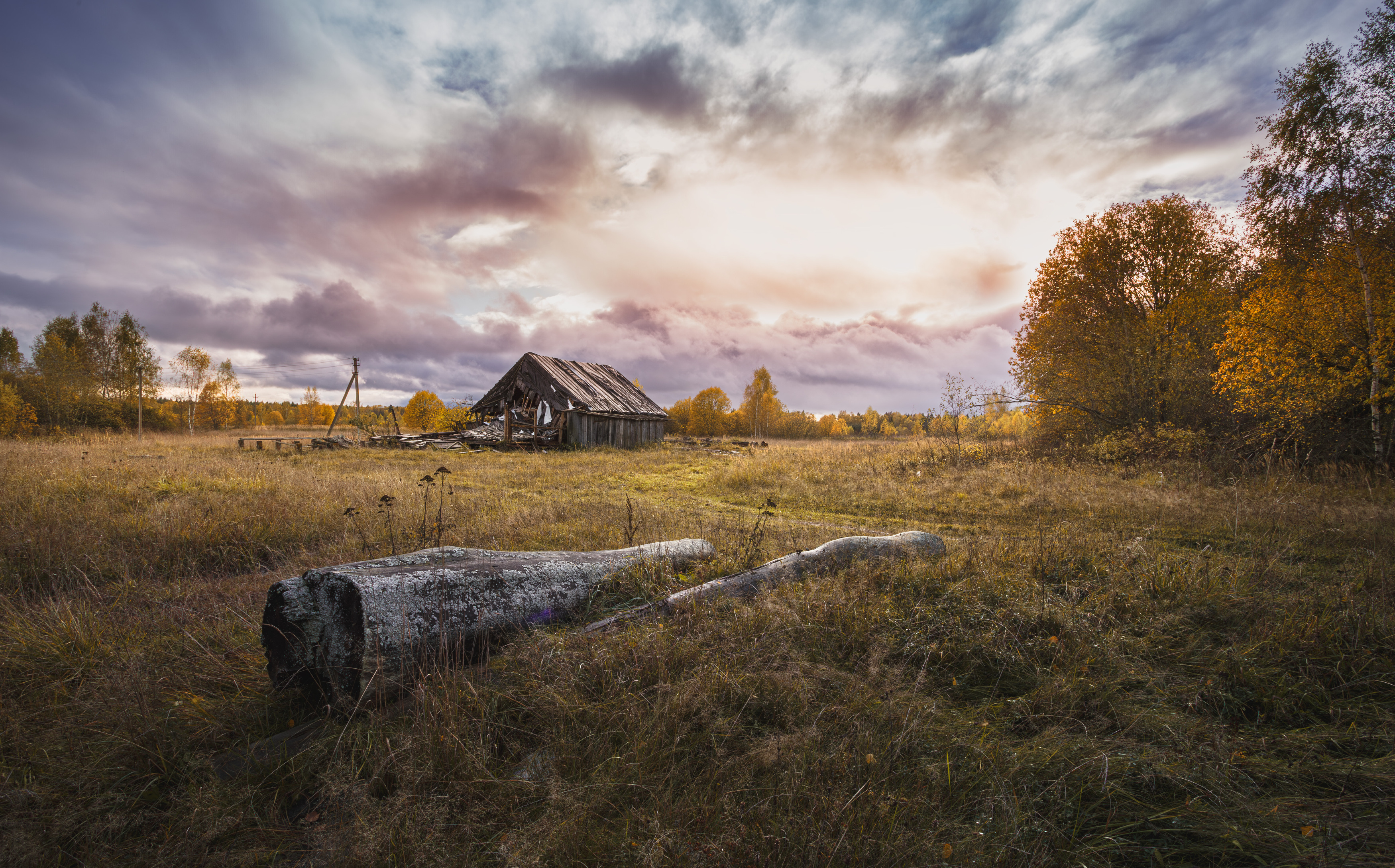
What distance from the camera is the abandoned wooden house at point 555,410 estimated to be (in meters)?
25.8

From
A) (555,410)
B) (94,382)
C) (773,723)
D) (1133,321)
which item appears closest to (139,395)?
(94,382)

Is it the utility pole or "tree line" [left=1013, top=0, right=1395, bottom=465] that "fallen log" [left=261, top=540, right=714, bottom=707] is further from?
the utility pole

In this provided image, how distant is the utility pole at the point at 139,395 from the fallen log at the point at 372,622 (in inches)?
1744

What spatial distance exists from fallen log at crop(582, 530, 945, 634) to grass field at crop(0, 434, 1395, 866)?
0.28 metres

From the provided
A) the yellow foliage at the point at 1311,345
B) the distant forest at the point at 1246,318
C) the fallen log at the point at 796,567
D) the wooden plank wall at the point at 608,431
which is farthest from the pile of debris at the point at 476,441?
the yellow foliage at the point at 1311,345

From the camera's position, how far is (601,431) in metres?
27.3

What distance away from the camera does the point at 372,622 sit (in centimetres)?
309

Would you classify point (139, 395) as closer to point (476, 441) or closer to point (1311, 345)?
point (476, 441)

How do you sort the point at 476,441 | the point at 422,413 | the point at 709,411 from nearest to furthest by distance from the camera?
the point at 476,441 < the point at 422,413 < the point at 709,411

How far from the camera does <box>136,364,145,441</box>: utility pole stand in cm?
3459

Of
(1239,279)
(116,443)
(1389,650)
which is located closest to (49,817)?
(1389,650)

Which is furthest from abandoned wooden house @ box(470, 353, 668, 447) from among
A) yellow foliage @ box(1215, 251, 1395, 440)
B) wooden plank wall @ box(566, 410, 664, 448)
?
yellow foliage @ box(1215, 251, 1395, 440)

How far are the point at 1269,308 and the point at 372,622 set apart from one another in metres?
17.3

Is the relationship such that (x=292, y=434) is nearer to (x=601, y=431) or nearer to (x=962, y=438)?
(x=601, y=431)
